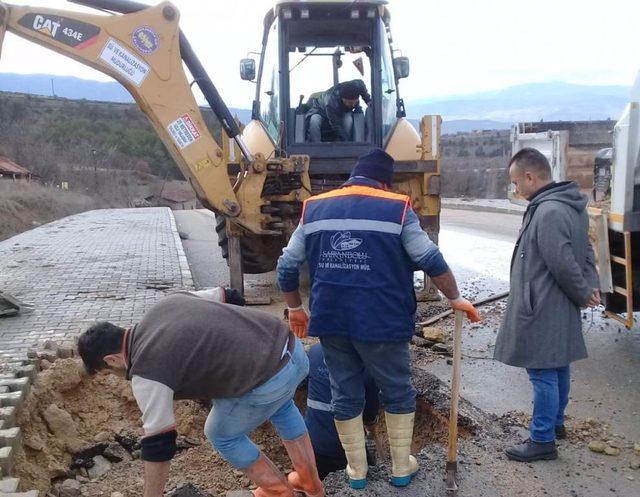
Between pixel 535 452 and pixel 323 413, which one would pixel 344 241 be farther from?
pixel 535 452

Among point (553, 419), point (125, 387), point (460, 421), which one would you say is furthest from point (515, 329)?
point (125, 387)

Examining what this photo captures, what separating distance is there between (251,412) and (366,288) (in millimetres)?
845

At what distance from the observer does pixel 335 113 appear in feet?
24.8

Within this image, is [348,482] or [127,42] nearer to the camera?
[348,482]

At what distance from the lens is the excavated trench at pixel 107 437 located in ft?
12.3

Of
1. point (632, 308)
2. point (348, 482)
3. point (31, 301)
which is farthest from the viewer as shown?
point (31, 301)

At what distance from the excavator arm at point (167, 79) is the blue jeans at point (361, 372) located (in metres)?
3.68

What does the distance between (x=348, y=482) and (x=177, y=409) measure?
1.63 meters

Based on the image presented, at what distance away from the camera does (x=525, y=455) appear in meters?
3.58

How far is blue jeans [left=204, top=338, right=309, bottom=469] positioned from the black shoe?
133cm

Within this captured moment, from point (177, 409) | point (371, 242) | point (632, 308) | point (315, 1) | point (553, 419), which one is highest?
point (315, 1)

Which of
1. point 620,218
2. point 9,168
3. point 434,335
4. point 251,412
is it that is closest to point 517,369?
point 434,335

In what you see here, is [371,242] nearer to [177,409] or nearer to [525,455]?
[525,455]

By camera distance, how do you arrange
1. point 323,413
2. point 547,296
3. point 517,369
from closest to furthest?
point 547,296
point 323,413
point 517,369
